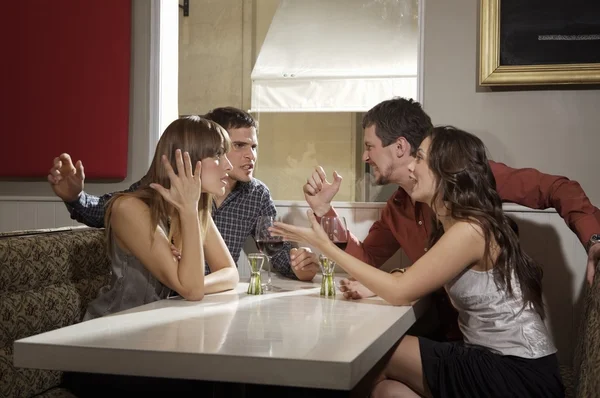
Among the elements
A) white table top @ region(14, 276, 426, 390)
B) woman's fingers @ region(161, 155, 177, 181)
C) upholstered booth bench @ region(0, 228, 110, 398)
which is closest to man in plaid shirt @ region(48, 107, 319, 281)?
upholstered booth bench @ region(0, 228, 110, 398)

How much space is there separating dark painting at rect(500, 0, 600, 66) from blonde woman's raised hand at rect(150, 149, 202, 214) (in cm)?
166

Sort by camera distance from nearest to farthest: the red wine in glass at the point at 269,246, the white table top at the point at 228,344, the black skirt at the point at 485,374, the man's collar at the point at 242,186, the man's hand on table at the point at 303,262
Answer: the white table top at the point at 228,344
the black skirt at the point at 485,374
the red wine in glass at the point at 269,246
the man's hand on table at the point at 303,262
the man's collar at the point at 242,186

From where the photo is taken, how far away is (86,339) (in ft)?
5.00

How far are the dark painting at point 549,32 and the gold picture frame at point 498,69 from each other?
0.08 ft

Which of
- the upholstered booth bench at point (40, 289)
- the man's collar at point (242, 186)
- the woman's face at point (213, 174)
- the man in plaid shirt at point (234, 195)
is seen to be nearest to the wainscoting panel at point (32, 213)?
the man in plaid shirt at point (234, 195)

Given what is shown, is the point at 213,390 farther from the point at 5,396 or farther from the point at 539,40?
the point at 539,40

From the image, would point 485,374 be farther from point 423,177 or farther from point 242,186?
point 242,186

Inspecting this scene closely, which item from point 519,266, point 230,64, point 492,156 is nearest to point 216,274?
point 519,266

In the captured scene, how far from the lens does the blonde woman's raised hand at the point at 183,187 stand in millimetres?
2076

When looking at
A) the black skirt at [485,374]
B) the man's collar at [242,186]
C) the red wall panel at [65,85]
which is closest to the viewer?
the black skirt at [485,374]

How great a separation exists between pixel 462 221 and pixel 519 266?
8.4 inches

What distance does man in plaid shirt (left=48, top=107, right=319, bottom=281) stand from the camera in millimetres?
2912

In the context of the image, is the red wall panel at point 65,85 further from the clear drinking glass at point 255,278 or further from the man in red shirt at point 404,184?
the clear drinking glass at point 255,278

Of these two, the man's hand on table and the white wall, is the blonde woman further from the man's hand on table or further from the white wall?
the white wall
